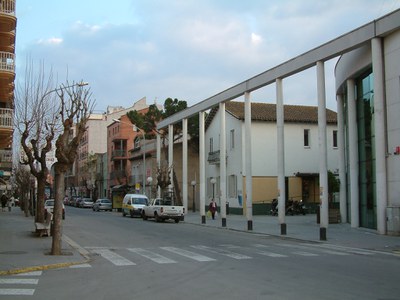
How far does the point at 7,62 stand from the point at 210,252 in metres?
18.8

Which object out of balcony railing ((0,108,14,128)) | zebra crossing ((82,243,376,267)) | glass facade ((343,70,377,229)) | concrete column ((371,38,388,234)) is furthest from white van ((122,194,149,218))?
zebra crossing ((82,243,376,267))

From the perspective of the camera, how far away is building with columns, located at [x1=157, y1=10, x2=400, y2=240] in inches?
854

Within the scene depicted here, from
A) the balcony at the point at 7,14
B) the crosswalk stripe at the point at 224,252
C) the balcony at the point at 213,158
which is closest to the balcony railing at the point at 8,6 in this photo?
the balcony at the point at 7,14

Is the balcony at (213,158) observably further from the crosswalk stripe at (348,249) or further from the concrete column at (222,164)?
the crosswalk stripe at (348,249)

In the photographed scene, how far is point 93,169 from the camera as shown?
317ft

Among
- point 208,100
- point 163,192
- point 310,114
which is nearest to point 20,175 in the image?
point 163,192

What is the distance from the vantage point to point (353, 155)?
89.6 ft

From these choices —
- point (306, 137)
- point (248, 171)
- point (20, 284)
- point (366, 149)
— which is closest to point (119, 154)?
point (306, 137)

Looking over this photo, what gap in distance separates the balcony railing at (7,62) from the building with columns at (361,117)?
43.8 ft

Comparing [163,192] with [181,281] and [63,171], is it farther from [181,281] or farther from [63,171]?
[181,281]

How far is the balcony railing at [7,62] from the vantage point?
92.9 feet

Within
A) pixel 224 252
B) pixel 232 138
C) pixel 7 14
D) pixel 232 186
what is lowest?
pixel 224 252

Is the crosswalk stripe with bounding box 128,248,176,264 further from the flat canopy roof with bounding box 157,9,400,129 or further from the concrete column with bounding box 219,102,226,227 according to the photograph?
the concrete column with bounding box 219,102,226,227

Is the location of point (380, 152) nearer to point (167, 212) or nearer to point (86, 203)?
point (167, 212)
